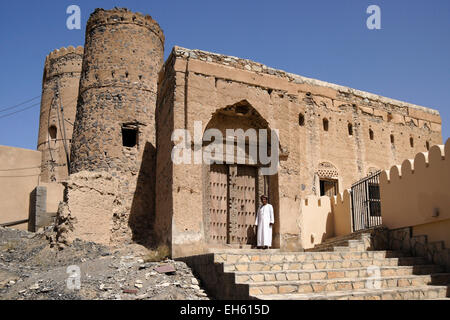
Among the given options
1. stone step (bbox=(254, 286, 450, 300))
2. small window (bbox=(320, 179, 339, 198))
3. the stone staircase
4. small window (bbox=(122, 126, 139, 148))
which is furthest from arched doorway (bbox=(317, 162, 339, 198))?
stone step (bbox=(254, 286, 450, 300))

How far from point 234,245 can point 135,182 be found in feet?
15.2

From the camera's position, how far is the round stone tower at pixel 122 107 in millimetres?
13898

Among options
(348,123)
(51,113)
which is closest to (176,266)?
(348,123)

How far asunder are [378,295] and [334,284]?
2.29 feet

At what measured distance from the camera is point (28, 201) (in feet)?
61.9

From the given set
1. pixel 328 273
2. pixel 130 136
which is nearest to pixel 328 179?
pixel 130 136

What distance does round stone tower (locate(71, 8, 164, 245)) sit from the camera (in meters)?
13.9

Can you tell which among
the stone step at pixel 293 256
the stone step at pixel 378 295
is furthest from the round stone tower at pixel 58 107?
the stone step at pixel 378 295

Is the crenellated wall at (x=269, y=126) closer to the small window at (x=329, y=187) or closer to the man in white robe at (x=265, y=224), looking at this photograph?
the small window at (x=329, y=187)

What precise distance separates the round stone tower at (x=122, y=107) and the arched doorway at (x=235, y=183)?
3582 mm

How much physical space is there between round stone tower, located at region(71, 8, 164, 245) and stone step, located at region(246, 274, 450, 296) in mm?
7325

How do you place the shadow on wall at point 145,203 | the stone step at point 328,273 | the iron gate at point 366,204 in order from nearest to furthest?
the stone step at point 328,273 < the iron gate at point 366,204 < the shadow on wall at point 145,203

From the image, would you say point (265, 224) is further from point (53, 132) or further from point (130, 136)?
point (53, 132)
